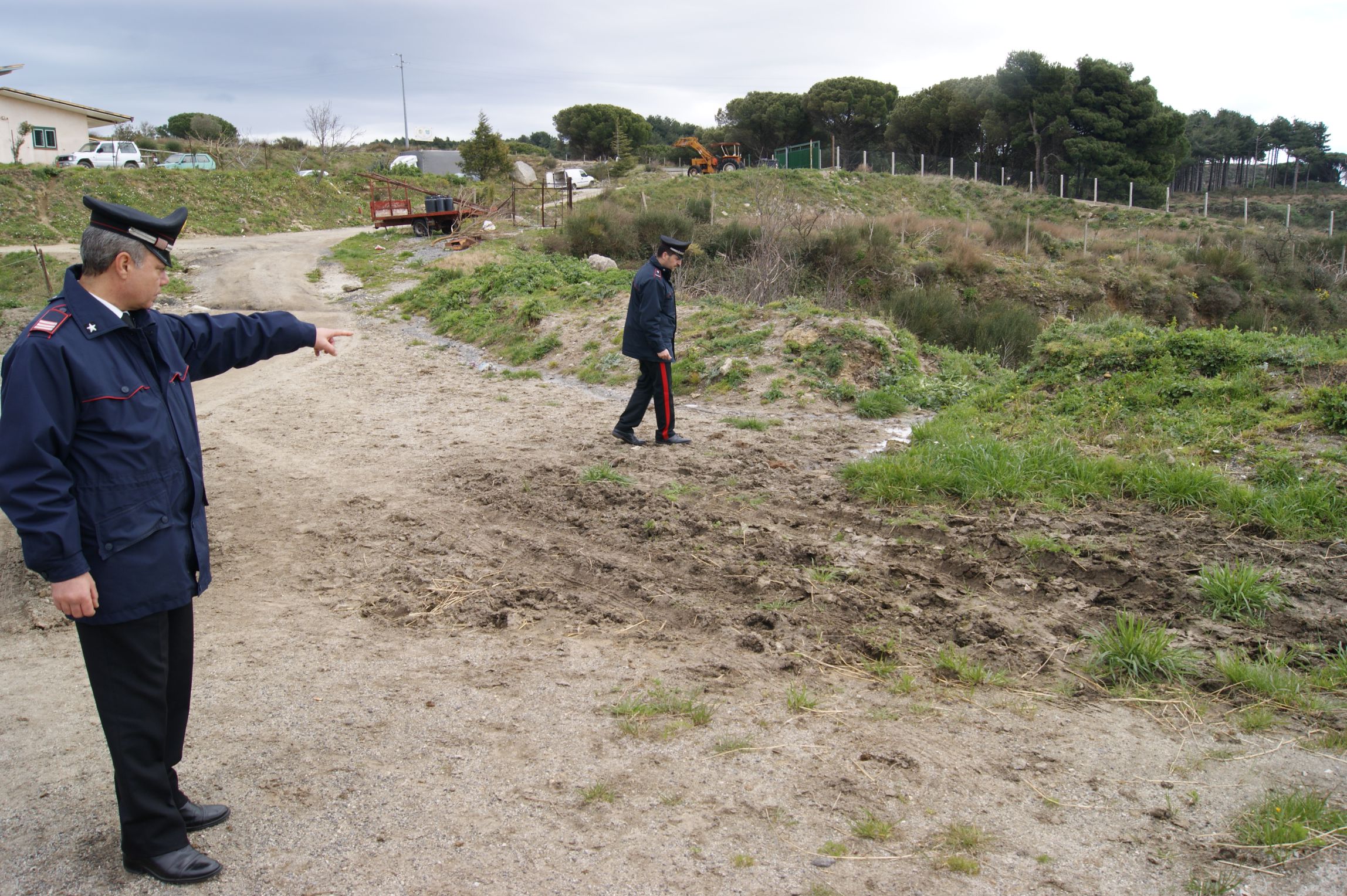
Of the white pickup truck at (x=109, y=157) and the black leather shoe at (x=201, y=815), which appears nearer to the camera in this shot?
the black leather shoe at (x=201, y=815)

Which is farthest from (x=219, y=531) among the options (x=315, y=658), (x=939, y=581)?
(x=939, y=581)

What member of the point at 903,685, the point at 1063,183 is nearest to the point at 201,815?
the point at 903,685

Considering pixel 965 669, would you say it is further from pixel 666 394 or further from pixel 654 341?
pixel 654 341

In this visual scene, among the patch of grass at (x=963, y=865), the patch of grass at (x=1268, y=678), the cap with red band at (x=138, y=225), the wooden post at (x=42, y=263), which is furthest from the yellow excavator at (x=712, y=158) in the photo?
the patch of grass at (x=963, y=865)

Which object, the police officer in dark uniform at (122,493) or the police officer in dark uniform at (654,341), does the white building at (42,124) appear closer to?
the police officer in dark uniform at (654,341)

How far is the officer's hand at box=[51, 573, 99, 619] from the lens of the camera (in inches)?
95.3

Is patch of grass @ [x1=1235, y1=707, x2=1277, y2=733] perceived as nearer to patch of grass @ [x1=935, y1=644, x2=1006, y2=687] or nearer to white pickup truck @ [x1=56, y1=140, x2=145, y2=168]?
patch of grass @ [x1=935, y1=644, x2=1006, y2=687]

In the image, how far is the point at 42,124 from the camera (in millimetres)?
42031

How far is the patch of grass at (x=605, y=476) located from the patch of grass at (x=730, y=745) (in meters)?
3.46

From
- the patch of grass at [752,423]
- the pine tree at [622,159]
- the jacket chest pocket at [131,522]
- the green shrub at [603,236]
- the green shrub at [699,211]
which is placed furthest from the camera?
the pine tree at [622,159]

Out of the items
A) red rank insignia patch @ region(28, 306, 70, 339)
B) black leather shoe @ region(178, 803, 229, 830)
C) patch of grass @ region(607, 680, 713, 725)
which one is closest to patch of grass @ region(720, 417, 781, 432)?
patch of grass @ region(607, 680, 713, 725)

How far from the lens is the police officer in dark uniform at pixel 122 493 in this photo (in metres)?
2.44

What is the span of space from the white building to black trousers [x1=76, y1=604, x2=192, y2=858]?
45535mm

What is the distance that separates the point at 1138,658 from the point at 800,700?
1.65 metres
